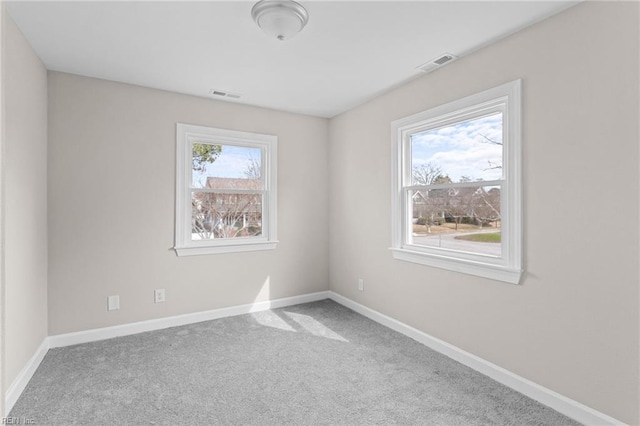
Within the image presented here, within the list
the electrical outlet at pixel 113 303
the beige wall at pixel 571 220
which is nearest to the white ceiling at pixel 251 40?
the beige wall at pixel 571 220

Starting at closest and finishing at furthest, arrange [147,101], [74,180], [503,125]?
[503,125] → [74,180] → [147,101]

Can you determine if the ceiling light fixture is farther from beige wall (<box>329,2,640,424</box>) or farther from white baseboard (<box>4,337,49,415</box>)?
white baseboard (<box>4,337,49,415</box>)

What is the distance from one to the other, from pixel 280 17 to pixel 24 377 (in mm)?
2931

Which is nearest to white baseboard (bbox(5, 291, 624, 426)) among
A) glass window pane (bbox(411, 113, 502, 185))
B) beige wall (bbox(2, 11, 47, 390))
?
beige wall (bbox(2, 11, 47, 390))

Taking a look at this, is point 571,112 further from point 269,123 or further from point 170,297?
point 170,297

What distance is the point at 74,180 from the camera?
3.05 m

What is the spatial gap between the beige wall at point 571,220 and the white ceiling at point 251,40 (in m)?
0.24

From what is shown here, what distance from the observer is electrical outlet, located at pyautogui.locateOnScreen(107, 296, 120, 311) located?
126 inches

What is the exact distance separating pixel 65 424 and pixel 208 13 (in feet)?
8.50

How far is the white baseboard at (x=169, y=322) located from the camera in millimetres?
3045

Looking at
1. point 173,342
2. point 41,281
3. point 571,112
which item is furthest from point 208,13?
point 173,342

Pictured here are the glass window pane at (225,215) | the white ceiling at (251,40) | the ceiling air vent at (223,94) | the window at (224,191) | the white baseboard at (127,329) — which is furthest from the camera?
the glass window pane at (225,215)

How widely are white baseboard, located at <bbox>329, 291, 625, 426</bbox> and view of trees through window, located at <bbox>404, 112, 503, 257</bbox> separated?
0.81m

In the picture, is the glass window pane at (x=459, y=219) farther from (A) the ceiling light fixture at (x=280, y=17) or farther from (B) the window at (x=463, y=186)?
(A) the ceiling light fixture at (x=280, y=17)
